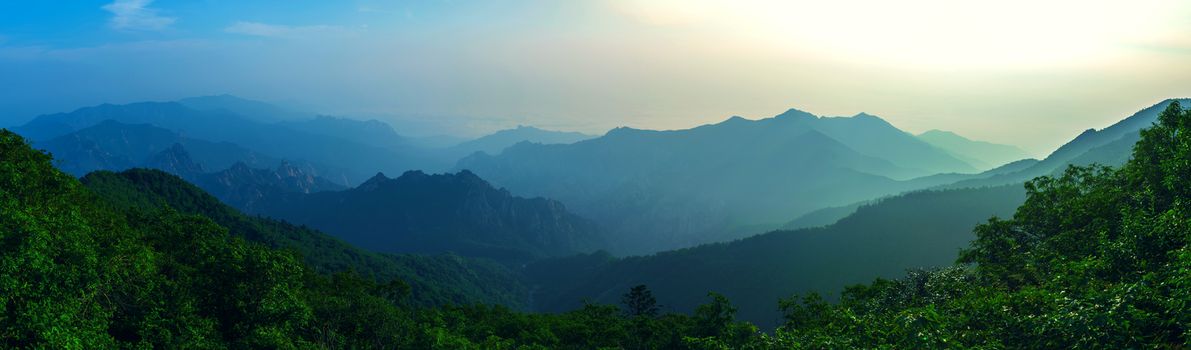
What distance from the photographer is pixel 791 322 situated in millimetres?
59969

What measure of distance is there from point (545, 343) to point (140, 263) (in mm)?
40285

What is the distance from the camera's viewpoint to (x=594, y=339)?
220ft

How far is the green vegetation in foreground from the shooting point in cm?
2273

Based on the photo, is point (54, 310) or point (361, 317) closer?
point (54, 310)

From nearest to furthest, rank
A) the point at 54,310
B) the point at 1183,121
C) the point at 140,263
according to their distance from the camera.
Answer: the point at 54,310 < the point at 140,263 < the point at 1183,121

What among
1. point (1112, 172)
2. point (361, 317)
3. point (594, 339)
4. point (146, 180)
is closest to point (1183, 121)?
point (1112, 172)

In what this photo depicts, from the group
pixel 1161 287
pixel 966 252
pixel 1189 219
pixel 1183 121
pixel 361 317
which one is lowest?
pixel 361 317

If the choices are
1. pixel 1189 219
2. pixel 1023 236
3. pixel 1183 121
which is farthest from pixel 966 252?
pixel 1189 219

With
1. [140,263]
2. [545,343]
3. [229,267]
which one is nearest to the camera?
[140,263]

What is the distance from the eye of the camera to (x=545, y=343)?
62.2 m

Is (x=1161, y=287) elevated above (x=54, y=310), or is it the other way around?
(x=1161, y=287)

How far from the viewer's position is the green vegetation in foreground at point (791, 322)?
895 inches

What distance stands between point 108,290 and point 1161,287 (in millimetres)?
55709

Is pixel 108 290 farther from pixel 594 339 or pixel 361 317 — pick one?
pixel 594 339
